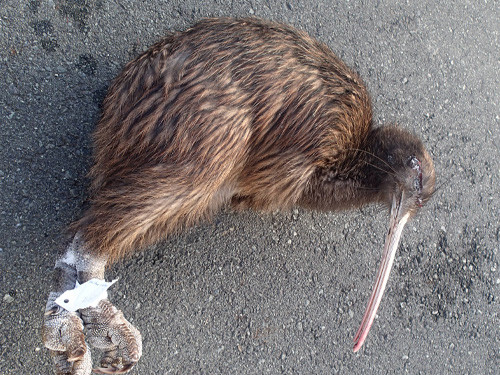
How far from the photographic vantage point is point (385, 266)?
2539mm

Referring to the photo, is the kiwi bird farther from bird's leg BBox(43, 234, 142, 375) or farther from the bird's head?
the bird's head

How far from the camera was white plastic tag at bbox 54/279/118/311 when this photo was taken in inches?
83.3

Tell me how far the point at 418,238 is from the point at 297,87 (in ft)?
5.95

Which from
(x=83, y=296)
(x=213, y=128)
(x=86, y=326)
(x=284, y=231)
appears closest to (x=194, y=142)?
(x=213, y=128)

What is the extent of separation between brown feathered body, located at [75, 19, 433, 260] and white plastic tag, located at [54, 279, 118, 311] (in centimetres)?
17

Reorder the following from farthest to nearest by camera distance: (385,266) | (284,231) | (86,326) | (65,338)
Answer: (284,231) → (385,266) → (86,326) → (65,338)

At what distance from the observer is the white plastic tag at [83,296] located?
83.3 inches

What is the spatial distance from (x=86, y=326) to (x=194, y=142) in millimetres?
995

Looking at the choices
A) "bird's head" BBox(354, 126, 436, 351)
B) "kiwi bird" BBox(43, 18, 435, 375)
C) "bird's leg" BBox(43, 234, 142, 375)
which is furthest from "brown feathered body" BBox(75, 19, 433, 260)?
"bird's head" BBox(354, 126, 436, 351)

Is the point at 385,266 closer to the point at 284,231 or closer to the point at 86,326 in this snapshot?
the point at 284,231

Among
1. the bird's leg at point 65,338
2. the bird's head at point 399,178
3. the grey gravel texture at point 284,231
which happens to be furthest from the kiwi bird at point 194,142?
the grey gravel texture at point 284,231

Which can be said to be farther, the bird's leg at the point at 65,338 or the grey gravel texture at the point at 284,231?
the grey gravel texture at the point at 284,231

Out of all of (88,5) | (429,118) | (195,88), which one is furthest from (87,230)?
(429,118)

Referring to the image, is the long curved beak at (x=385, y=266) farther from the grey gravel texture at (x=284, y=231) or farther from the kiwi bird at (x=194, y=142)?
the grey gravel texture at (x=284, y=231)
